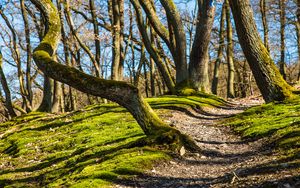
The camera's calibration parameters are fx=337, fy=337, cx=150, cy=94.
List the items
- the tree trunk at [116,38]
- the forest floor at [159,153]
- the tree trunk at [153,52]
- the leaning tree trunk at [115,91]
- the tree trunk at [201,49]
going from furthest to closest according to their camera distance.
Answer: the tree trunk at [116,38] < the tree trunk at [153,52] < the tree trunk at [201,49] < the leaning tree trunk at [115,91] < the forest floor at [159,153]

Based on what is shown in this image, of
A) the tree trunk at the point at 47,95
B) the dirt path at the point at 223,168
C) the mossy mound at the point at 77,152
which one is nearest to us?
the dirt path at the point at 223,168

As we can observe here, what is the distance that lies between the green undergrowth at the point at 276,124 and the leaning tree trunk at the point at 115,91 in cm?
223

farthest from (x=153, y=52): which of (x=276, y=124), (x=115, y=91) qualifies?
(x=115, y=91)

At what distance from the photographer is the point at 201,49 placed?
67.4ft

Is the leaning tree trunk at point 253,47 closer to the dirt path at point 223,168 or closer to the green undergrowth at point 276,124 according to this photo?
the green undergrowth at point 276,124

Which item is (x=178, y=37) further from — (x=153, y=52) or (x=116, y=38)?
(x=116, y=38)

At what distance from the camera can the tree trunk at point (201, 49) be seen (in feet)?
66.5

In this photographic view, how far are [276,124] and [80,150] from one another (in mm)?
6042

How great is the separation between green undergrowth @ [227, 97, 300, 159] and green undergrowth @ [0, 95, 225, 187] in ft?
9.24

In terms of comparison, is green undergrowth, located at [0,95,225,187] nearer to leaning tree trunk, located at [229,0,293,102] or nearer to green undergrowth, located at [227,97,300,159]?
green undergrowth, located at [227,97,300,159]

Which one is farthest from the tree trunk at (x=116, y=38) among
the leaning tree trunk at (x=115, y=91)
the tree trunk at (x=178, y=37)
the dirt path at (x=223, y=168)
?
the leaning tree trunk at (x=115, y=91)

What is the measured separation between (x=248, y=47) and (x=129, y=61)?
39123 millimetres

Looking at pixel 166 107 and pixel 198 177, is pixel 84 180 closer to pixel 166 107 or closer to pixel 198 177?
pixel 198 177

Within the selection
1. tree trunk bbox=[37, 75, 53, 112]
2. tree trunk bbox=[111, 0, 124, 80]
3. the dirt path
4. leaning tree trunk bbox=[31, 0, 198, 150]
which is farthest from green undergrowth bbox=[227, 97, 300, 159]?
tree trunk bbox=[37, 75, 53, 112]
